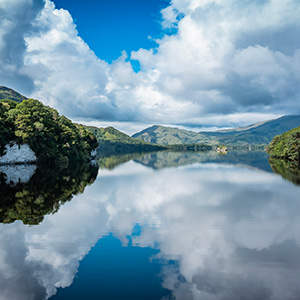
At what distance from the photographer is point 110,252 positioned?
651 inches

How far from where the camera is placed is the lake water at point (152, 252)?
1216 cm

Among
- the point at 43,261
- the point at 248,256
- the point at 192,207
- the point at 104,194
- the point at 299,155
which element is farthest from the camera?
the point at 299,155

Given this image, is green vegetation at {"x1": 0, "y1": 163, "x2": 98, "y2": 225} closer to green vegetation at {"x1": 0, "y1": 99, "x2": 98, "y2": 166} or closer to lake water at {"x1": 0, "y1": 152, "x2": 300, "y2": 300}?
lake water at {"x1": 0, "y1": 152, "x2": 300, "y2": 300}

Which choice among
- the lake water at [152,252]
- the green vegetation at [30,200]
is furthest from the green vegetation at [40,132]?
the lake water at [152,252]

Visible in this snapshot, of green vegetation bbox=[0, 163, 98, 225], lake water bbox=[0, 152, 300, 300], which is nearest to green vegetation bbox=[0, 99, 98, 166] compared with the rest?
green vegetation bbox=[0, 163, 98, 225]

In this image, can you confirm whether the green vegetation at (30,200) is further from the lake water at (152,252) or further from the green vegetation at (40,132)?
the green vegetation at (40,132)

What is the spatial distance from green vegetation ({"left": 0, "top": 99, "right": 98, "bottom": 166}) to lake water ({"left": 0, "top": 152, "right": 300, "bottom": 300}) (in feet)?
168

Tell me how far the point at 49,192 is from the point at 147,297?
2707 cm

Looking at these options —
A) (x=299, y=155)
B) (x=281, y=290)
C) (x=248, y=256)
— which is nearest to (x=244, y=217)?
(x=248, y=256)

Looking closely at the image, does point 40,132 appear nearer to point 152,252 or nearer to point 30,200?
point 30,200

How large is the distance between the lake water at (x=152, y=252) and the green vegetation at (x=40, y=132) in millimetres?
51233

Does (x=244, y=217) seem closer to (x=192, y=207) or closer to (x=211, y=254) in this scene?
(x=192, y=207)

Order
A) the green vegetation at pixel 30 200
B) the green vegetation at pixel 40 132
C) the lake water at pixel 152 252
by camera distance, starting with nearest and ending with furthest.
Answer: the lake water at pixel 152 252 → the green vegetation at pixel 30 200 → the green vegetation at pixel 40 132

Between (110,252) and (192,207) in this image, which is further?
(192,207)
